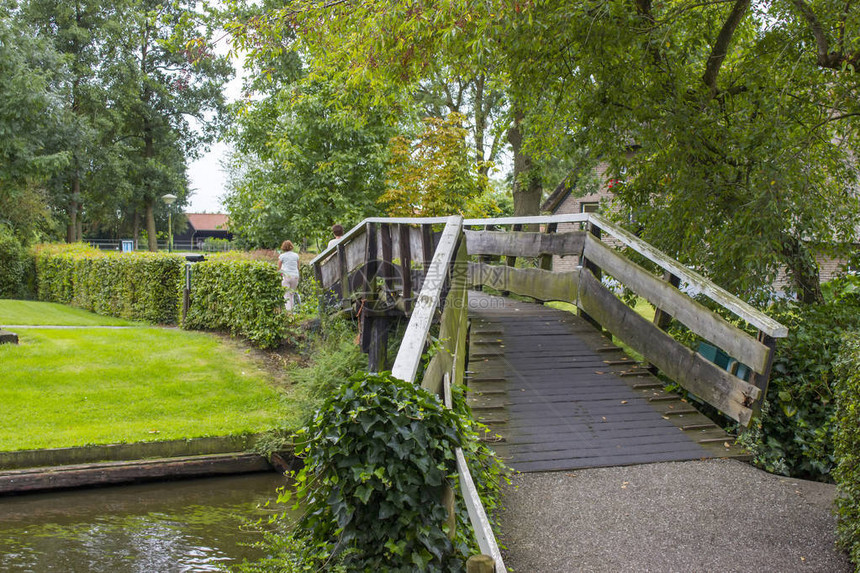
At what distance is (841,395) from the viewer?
4.64 meters

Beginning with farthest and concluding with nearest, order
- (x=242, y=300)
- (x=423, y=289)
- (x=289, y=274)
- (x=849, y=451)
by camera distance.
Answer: (x=242, y=300), (x=289, y=274), (x=423, y=289), (x=849, y=451)

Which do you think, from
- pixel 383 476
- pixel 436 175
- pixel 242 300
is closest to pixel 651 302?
pixel 383 476

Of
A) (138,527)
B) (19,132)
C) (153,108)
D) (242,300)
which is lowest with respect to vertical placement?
(138,527)

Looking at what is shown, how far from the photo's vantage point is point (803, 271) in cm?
800

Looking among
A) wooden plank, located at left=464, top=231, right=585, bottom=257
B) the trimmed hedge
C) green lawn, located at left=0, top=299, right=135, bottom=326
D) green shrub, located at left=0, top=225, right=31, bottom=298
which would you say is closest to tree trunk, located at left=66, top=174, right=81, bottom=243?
green shrub, located at left=0, top=225, right=31, bottom=298

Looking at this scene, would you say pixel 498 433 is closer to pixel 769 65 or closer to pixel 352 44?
pixel 769 65

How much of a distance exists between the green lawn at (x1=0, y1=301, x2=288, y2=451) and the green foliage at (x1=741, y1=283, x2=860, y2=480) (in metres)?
6.25

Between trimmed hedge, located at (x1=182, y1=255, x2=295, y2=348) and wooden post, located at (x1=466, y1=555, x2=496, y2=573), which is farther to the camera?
trimmed hedge, located at (x1=182, y1=255, x2=295, y2=348)

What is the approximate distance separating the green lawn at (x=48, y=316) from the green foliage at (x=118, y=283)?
425 millimetres

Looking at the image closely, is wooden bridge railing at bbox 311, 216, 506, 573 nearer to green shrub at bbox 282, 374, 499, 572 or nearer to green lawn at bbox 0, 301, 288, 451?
green shrub at bbox 282, 374, 499, 572

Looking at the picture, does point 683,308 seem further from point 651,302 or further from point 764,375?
point 764,375

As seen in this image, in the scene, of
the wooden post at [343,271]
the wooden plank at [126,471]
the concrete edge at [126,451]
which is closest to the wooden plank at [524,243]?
the wooden post at [343,271]

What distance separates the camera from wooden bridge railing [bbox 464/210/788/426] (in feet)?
19.8

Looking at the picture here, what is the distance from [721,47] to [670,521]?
661 cm
